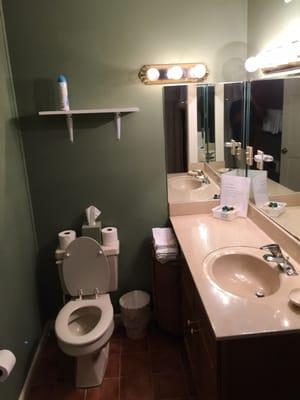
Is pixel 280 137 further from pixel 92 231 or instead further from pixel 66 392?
pixel 66 392

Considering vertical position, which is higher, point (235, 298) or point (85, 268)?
point (235, 298)

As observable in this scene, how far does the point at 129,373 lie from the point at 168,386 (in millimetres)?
287

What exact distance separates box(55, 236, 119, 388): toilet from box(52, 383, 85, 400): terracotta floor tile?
0.04 metres

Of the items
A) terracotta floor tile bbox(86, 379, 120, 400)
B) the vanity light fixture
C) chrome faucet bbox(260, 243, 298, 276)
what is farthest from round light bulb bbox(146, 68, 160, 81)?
terracotta floor tile bbox(86, 379, 120, 400)

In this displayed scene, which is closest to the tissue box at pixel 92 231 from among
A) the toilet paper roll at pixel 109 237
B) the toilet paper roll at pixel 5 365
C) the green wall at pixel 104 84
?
the toilet paper roll at pixel 109 237

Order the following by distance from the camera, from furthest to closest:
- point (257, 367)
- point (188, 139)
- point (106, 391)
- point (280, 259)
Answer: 1. point (188, 139)
2. point (106, 391)
3. point (280, 259)
4. point (257, 367)

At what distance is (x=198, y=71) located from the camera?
2227mm

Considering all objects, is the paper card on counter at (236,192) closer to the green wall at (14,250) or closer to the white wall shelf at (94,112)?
the white wall shelf at (94,112)

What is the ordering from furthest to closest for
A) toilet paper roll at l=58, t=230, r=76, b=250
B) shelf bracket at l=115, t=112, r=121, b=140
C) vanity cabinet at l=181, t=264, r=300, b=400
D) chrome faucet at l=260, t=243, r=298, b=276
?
toilet paper roll at l=58, t=230, r=76, b=250 < shelf bracket at l=115, t=112, r=121, b=140 < chrome faucet at l=260, t=243, r=298, b=276 < vanity cabinet at l=181, t=264, r=300, b=400

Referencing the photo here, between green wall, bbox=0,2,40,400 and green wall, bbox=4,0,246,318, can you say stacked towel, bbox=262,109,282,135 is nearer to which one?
green wall, bbox=4,0,246,318

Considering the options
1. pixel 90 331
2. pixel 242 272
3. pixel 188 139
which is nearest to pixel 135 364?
pixel 90 331

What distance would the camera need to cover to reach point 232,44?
7.44 ft

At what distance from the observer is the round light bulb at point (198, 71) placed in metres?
2.22

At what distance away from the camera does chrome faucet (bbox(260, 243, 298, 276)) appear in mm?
1605
